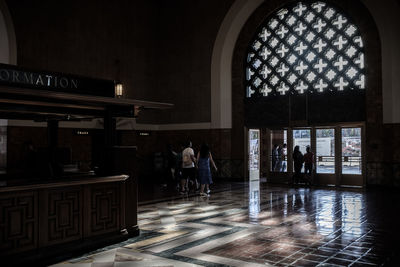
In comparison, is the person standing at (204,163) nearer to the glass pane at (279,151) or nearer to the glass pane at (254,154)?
the glass pane at (279,151)

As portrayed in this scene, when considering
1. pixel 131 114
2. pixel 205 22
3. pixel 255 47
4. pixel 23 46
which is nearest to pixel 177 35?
pixel 205 22

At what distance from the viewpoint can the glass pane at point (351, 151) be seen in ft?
36.1

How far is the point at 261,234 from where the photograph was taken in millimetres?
5285

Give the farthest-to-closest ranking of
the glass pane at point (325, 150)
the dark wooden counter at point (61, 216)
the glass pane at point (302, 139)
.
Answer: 1. the glass pane at point (302, 139)
2. the glass pane at point (325, 150)
3. the dark wooden counter at point (61, 216)

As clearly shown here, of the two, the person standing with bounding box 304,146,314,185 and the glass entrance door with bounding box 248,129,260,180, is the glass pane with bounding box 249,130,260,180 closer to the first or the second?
the glass entrance door with bounding box 248,129,260,180

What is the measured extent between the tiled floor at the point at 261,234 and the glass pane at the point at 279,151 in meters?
3.87

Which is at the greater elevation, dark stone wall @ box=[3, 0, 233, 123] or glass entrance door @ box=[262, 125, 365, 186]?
dark stone wall @ box=[3, 0, 233, 123]

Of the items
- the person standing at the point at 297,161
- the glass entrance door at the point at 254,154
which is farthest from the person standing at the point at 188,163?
the glass entrance door at the point at 254,154

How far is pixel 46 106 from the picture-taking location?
4898 millimetres

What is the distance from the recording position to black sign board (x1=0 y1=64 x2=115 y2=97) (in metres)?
4.07

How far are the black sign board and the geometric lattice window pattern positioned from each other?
27.4ft

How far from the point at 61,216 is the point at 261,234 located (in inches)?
103

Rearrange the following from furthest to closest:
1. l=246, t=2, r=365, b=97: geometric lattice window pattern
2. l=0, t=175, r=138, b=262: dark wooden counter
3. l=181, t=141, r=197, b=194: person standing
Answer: l=246, t=2, r=365, b=97: geometric lattice window pattern, l=181, t=141, r=197, b=194: person standing, l=0, t=175, r=138, b=262: dark wooden counter

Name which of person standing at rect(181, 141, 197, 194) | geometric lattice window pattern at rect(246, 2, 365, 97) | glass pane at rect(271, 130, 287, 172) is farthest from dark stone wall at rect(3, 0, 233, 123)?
person standing at rect(181, 141, 197, 194)
